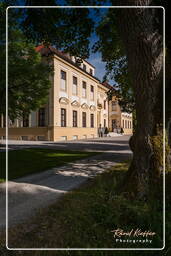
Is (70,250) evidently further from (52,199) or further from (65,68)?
(65,68)

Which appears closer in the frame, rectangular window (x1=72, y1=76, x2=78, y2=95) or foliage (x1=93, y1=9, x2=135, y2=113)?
foliage (x1=93, y1=9, x2=135, y2=113)

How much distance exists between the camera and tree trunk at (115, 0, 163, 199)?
9.71 feet

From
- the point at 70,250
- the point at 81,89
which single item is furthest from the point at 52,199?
the point at 81,89

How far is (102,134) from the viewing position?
29688 millimetres

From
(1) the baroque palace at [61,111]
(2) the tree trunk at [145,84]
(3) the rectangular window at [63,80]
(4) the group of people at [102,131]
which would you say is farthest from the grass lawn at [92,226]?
(4) the group of people at [102,131]

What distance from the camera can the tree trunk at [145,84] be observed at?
9.71ft

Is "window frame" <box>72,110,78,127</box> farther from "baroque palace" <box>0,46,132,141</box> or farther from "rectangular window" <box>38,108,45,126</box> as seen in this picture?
"rectangular window" <box>38,108,45,126</box>

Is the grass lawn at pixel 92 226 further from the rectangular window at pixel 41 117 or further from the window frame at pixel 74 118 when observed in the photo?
the window frame at pixel 74 118

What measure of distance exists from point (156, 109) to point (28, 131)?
20.9m

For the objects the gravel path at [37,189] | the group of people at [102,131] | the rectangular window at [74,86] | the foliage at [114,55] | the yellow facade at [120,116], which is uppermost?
the rectangular window at [74,86]

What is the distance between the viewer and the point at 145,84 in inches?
123

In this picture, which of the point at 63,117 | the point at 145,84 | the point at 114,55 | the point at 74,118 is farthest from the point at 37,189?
the point at 74,118

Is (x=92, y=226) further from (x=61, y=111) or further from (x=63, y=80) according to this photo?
(x=63, y=80)

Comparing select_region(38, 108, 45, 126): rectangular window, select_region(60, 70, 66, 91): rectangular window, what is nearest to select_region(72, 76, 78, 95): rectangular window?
select_region(60, 70, 66, 91): rectangular window
